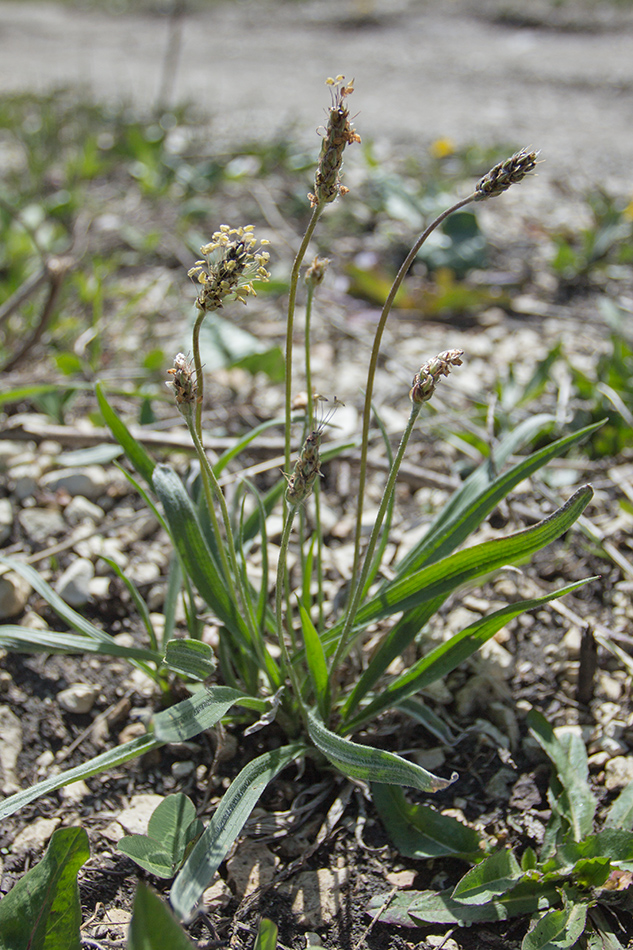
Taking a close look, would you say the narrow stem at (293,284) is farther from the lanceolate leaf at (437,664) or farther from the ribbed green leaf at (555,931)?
the ribbed green leaf at (555,931)

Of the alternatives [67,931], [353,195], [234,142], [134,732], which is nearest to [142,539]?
[134,732]

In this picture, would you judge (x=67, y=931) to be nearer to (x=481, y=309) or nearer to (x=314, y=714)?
(x=314, y=714)

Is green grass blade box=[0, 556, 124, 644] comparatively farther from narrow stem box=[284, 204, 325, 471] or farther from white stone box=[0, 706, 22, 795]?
narrow stem box=[284, 204, 325, 471]

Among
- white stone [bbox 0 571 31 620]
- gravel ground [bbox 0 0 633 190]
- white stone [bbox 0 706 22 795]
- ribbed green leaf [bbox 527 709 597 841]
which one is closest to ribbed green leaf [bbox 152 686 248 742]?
white stone [bbox 0 706 22 795]

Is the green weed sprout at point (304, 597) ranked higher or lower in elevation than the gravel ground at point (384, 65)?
lower

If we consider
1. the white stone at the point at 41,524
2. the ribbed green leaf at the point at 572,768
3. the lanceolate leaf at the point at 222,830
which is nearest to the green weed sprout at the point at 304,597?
the lanceolate leaf at the point at 222,830
